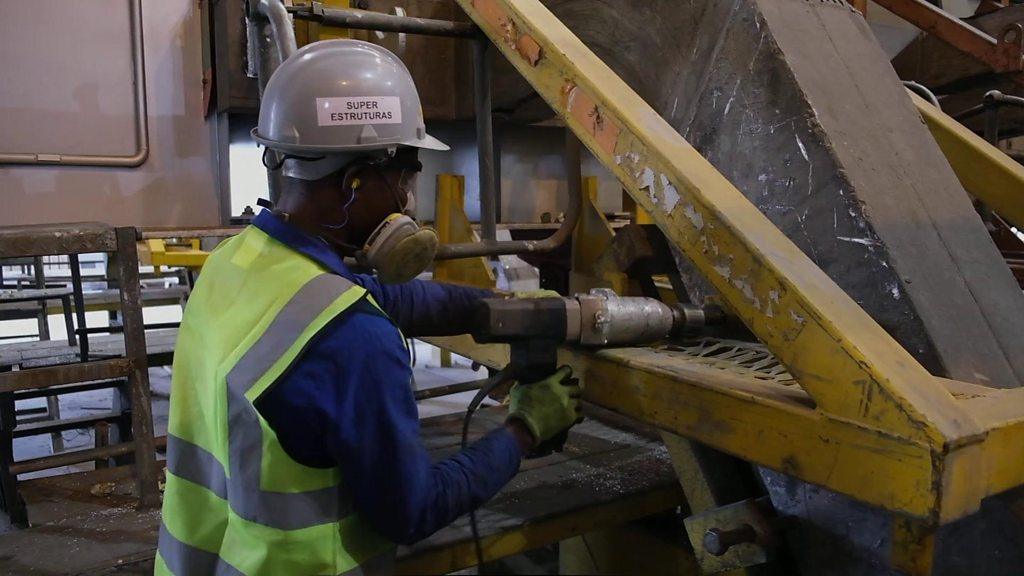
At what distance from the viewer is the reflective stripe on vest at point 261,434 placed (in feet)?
3.80

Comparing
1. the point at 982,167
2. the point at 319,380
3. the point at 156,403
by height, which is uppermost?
the point at 982,167

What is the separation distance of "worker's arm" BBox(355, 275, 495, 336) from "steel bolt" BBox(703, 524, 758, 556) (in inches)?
28.1

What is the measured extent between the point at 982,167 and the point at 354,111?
72.8 inches

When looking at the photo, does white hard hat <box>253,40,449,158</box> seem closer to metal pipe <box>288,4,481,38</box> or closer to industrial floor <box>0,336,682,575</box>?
metal pipe <box>288,4,481,38</box>

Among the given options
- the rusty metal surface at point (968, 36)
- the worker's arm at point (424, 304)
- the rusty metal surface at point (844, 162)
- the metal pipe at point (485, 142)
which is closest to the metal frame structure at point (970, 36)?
the rusty metal surface at point (968, 36)

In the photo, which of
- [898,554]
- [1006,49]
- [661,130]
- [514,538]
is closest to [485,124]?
[661,130]

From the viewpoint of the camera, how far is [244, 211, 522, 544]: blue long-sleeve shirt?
115 cm

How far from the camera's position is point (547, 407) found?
5.04 feet

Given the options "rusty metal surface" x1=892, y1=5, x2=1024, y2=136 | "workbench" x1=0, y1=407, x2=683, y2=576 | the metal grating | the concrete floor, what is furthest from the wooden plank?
"rusty metal surface" x1=892, y1=5, x2=1024, y2=136

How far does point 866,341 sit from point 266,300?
0.95 metres

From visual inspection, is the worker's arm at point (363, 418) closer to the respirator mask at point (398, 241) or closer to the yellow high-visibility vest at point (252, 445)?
the yellow high-visibility vest at point (252, 445)

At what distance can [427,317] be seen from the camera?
1.79 meters

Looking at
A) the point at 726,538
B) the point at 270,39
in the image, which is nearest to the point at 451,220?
the point at 270,39

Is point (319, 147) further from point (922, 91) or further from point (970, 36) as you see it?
point (970, 36)
